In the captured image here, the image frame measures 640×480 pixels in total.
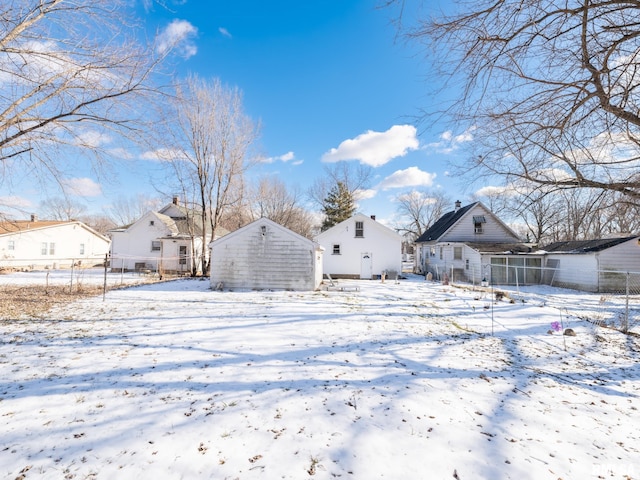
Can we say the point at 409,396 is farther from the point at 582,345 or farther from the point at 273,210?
the point at 273,210

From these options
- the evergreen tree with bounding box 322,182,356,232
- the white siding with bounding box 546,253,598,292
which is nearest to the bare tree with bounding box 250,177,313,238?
the evergreen tree with bounding box 322,182,356,232

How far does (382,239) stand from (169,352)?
1851cm

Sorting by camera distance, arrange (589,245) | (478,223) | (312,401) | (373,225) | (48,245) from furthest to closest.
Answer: (48,245)
(478,223)
(373,225)
(589,245)
(312,401)

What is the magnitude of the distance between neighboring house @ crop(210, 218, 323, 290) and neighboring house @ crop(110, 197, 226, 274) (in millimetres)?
9981

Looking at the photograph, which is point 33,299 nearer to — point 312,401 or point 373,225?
point 312,401

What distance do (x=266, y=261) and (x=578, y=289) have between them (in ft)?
63.1

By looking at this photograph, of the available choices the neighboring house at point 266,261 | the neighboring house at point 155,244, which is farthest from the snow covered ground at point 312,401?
the neighboring house at point 155,244

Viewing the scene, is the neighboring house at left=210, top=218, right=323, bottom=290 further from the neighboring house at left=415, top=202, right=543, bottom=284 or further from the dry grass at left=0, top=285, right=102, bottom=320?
the neighboring house at left=415, top=202, right=543, bottom=284

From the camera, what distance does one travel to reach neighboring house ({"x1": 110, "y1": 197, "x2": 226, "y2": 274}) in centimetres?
2403

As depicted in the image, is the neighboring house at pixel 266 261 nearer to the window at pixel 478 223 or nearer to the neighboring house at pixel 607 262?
the neighboring house at pixel 607 262

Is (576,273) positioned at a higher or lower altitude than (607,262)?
lower

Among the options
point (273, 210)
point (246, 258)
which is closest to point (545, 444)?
point (246, 258)

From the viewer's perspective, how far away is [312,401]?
154 inches

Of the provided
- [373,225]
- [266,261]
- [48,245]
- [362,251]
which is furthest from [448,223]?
[48,245]
